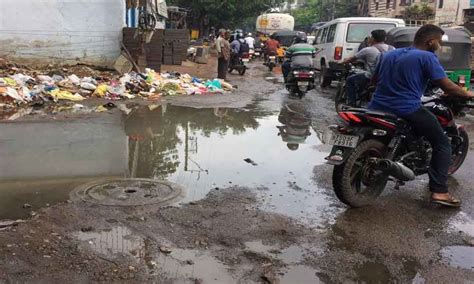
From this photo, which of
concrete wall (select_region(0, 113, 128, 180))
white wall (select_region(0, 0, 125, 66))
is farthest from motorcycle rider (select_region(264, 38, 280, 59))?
concrete wall (select_region(0, 113, 128, 180))

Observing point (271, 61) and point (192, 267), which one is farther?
point (271, 61)

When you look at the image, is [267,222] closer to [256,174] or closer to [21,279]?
[256,174]

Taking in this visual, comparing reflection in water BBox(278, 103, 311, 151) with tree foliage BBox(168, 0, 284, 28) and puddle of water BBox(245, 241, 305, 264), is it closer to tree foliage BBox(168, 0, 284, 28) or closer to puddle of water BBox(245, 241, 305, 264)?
puddle of water BBox(245, 241, 305, 264)

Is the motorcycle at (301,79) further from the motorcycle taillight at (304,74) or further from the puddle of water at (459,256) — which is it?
Answer: the puddle of water at (459,256)

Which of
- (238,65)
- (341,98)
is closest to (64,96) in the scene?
(341,98)

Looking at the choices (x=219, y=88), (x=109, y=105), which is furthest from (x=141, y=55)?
(x=109, y=105)

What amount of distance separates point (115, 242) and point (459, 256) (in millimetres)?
2675

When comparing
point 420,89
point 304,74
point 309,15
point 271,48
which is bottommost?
point 304,74

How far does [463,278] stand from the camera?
3.51 m

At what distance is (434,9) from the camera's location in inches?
1535

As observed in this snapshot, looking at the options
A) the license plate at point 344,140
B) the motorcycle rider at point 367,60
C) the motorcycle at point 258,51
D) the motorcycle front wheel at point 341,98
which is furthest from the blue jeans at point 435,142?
the motorcycle at point 258,51

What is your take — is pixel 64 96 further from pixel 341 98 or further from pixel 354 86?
pixel 354 86

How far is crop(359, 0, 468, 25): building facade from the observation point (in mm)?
35500

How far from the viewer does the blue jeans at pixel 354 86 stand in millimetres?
9117
